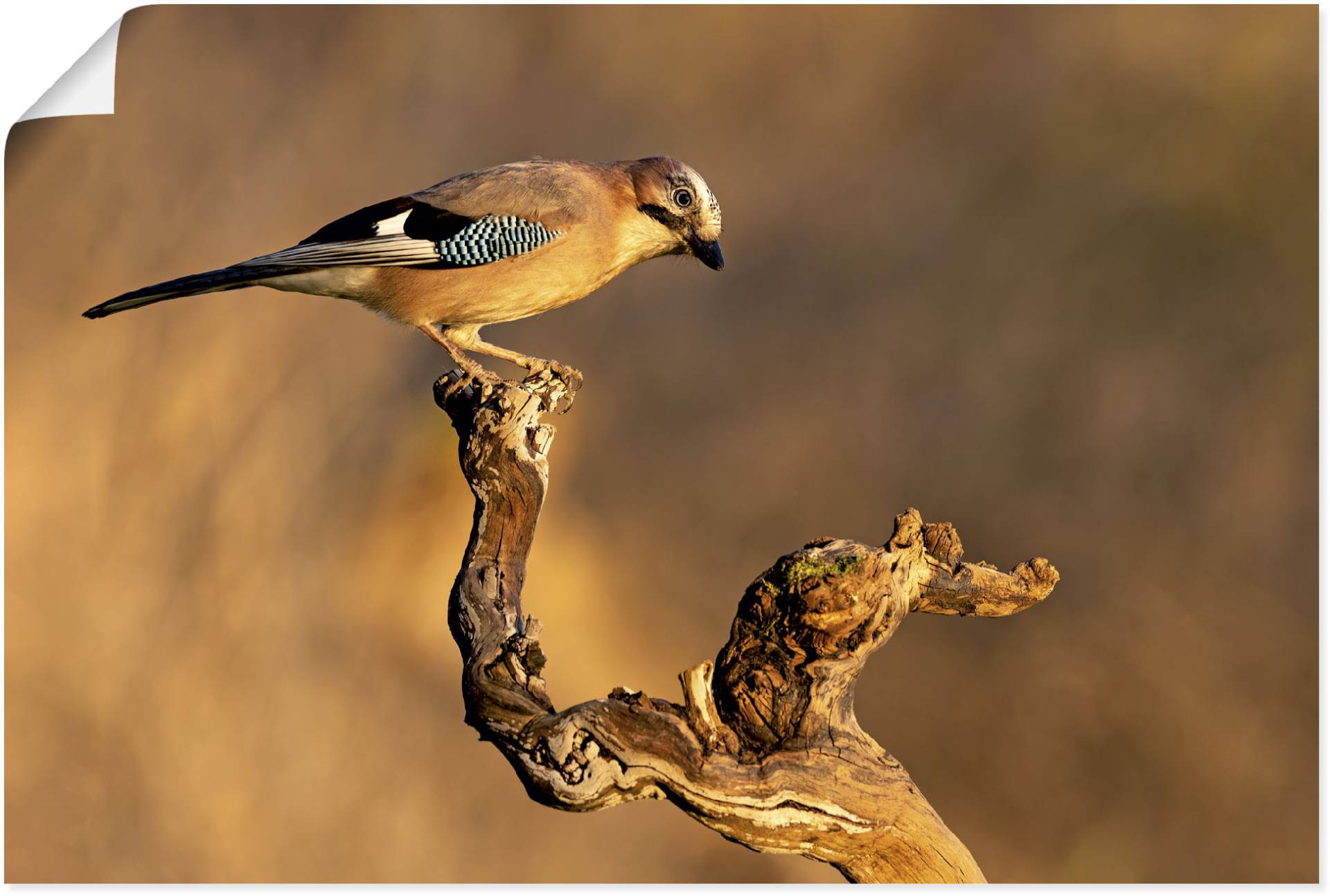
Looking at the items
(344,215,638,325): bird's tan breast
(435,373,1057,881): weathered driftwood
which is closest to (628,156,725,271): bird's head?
(344,215,638,325): bird's tan breast

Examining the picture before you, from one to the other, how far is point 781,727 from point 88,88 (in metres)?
2.84

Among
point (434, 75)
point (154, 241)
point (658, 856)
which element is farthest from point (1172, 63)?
point (154, 241)

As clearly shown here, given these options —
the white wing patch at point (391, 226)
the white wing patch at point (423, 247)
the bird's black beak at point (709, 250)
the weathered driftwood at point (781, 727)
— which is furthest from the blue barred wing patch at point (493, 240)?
the weathered driftwood at point (781, 727)

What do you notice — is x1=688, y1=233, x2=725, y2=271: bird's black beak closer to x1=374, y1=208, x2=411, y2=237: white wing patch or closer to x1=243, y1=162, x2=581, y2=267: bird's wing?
x1=243, y1=162, x2=581, y2=267: bird's wing

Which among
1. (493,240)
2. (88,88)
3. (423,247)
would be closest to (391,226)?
(423,247)

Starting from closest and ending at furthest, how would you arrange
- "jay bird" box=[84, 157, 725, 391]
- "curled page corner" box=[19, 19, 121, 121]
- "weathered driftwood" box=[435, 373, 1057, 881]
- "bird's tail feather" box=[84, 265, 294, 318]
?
"weathered driftwood" box=[435, 373, 1057, 881], "bird's tail feather" box=[84, 265, 294, 318], "jay bird" box=[84, 157, 725, 391], "curled page corner" box=[19, 19, 121, 121]

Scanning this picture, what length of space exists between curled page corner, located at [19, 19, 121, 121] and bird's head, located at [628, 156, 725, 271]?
1.58m

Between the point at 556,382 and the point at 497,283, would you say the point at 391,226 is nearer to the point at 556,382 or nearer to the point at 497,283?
the point at 497,283

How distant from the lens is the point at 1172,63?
12.2 feet

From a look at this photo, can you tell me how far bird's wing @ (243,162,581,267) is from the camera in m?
3.21

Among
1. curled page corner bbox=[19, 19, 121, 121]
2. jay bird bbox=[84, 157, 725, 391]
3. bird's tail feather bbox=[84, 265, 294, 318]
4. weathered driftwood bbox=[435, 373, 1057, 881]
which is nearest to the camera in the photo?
weathered driftwood bbox=[435, 373, 1057, 881]

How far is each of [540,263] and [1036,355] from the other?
1.82 metres

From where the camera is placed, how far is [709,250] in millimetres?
3393

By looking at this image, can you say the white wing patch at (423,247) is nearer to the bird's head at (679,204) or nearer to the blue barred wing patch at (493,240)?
the blue barred wing patch at (493,240)
